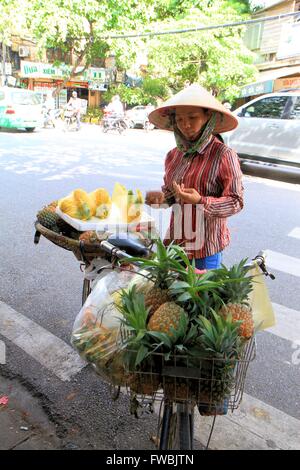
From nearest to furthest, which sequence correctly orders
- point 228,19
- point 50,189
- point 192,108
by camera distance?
point 192,108, point 50,189, point 228,19

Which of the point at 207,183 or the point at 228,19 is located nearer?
the point at 207,183

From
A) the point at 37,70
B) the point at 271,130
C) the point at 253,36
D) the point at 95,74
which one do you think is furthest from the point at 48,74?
the point at 271,130

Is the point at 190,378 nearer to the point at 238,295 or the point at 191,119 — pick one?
the point at 238,295

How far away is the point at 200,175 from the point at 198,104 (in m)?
0.34

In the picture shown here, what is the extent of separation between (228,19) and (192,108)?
18.9 meters

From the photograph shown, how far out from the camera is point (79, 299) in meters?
3.55

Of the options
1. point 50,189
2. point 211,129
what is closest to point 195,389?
point 211,129

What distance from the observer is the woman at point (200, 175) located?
1850 millimetres

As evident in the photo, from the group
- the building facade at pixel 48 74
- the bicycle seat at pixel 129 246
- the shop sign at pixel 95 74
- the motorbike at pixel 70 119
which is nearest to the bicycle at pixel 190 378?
the bicycle seat at pixel 129 246

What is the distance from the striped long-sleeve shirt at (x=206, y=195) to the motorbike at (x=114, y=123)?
15.2 m

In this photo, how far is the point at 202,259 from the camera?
7.13ft

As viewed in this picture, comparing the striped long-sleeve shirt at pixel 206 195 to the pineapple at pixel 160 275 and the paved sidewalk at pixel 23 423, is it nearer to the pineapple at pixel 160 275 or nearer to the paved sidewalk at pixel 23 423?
the pineapple at pixel 160 275

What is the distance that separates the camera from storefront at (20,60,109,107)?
24719 millimetres
